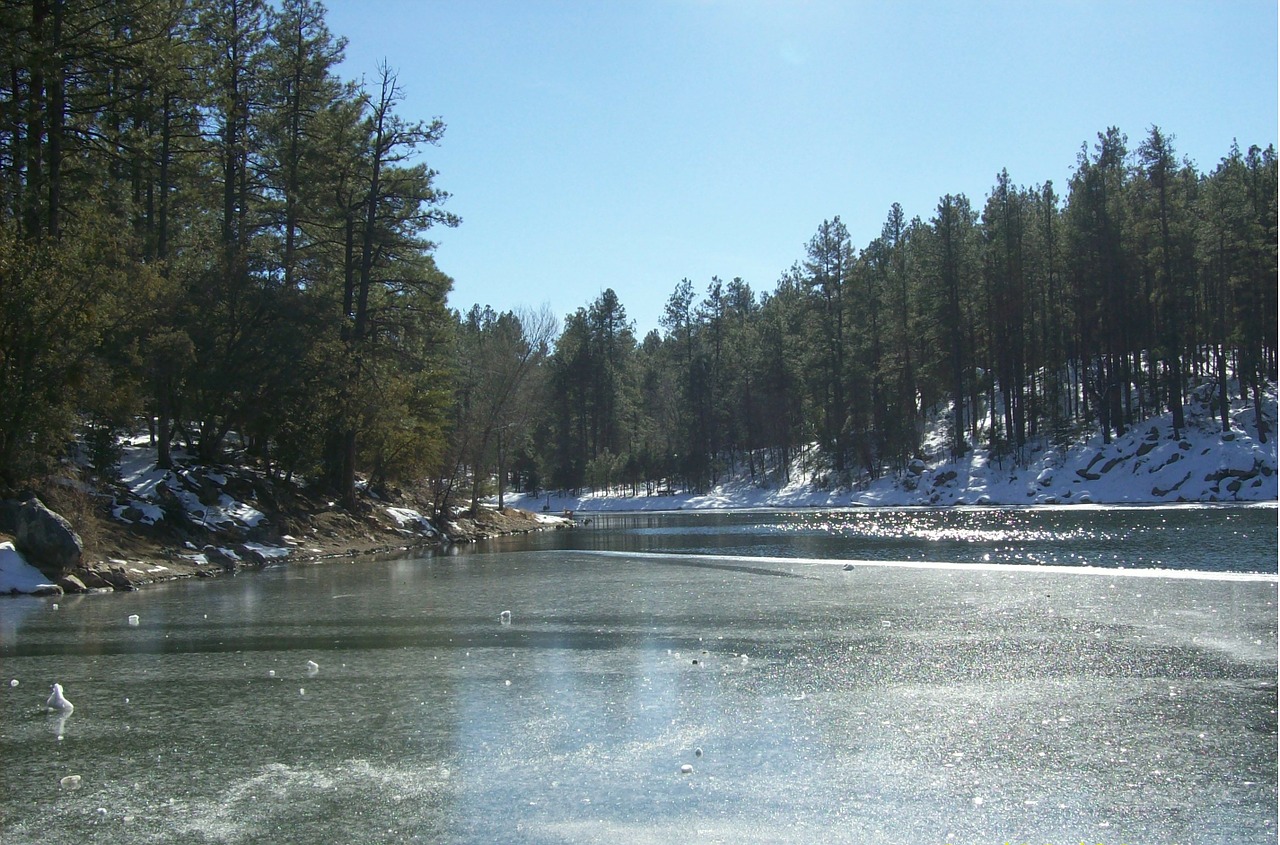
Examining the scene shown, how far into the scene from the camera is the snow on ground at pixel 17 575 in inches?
649

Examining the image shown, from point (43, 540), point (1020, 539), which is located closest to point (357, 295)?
point (43, 540)

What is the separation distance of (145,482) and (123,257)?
614 centimetres

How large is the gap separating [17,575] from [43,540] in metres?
0.88

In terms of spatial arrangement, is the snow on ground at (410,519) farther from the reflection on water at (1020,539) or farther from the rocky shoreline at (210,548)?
the reflection on water at (1020,539)

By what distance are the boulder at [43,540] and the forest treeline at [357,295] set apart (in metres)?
1.76

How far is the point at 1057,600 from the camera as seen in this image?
Answer: 45.3 ft

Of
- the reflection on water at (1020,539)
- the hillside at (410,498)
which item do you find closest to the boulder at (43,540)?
the hillside at (410,498)

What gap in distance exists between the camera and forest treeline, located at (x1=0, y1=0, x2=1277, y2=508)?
819 inches

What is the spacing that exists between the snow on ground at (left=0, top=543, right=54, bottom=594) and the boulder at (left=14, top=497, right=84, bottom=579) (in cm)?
18

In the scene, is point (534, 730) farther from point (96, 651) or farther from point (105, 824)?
point (96, 651)

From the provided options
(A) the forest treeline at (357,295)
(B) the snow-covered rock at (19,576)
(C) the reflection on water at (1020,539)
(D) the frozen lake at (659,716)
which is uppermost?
(A) the forest treeline at (357,295)

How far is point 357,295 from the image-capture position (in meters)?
36.9

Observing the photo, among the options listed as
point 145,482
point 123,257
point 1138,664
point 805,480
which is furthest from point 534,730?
point 805,480

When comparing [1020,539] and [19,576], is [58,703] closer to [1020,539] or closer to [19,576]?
[19,576]
